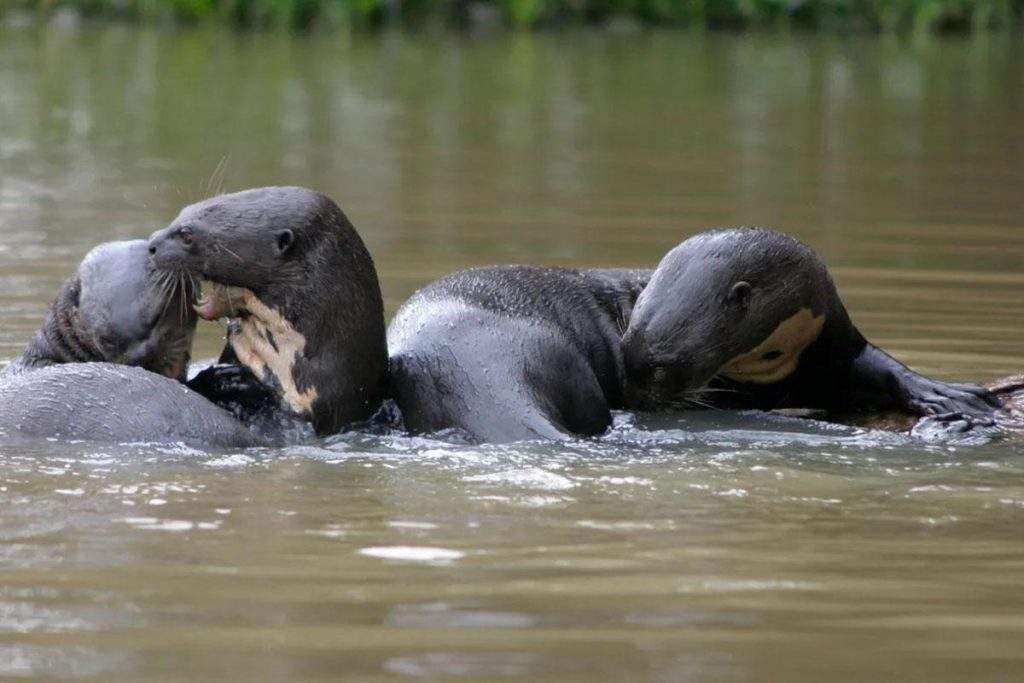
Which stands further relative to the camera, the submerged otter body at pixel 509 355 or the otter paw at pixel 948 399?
the otter paw at pixel 948 399

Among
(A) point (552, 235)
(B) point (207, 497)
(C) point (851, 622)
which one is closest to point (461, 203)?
(A) point (552, 235)

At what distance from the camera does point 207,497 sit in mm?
5168

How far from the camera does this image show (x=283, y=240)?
19.9 feet

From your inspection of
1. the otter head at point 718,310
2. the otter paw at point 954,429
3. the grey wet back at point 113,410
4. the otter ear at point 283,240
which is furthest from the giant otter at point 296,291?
the otter paw at point 954,429

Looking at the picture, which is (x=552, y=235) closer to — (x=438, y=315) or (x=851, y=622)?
(x=438, y=315)

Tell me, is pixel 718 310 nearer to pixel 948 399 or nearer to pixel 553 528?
pixel 948 399

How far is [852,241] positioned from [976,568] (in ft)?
22.5

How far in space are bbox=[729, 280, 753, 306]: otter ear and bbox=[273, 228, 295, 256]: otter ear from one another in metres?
1.31

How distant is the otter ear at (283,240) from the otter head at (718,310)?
1.04 metres

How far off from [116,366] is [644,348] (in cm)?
154

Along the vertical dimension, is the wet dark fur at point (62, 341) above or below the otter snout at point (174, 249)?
below

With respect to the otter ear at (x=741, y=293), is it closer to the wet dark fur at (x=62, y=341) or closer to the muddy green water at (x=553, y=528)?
the muddy green water at (x=553, y=528)

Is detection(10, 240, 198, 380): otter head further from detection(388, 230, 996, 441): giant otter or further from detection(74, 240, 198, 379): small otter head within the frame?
detection(388, 230, 996, 441): giant otter

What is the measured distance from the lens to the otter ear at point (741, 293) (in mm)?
6227
